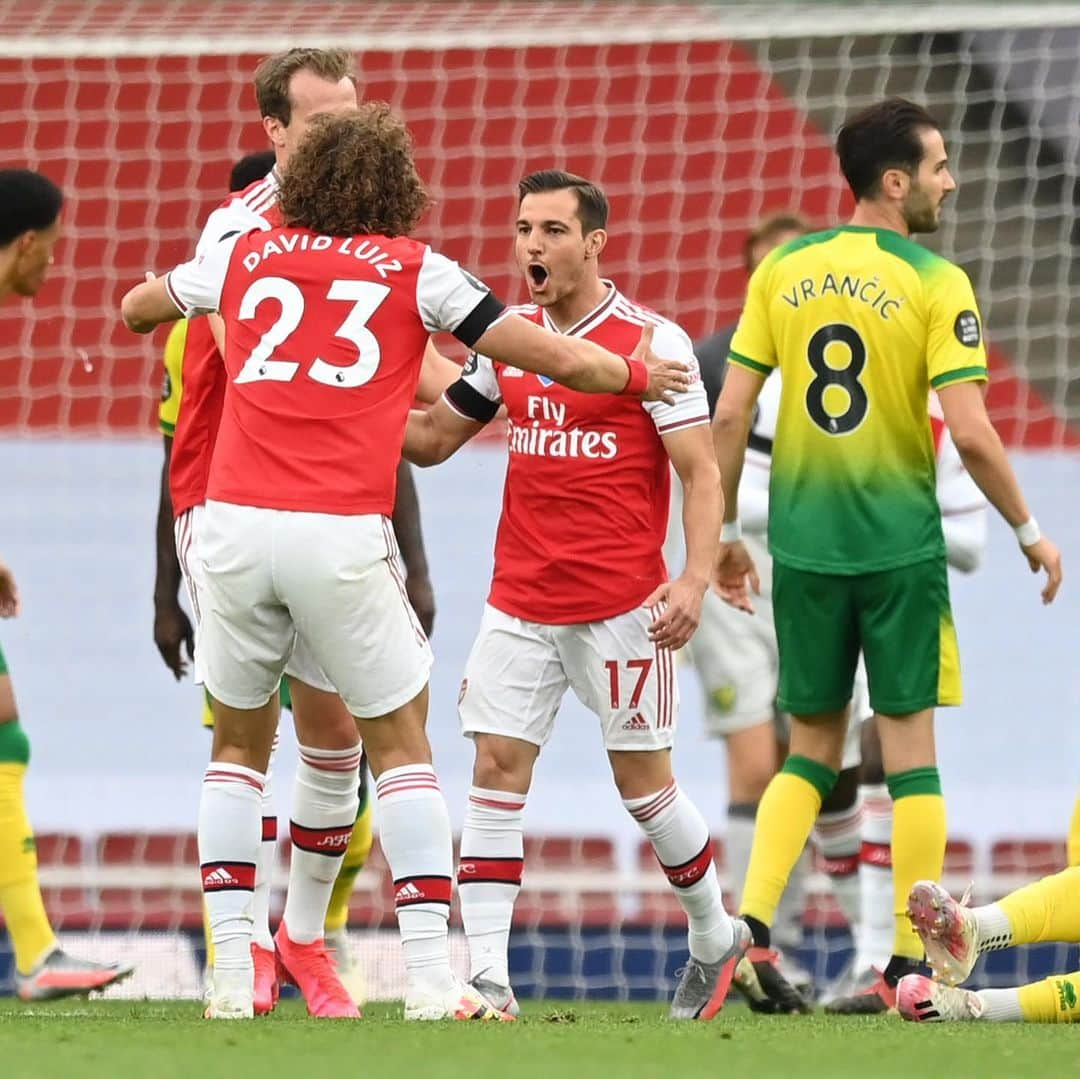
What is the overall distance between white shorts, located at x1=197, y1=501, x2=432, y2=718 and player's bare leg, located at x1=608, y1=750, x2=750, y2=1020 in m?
0.85

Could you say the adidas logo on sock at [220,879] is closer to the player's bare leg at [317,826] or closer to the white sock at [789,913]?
the player's bare leg at [317,826]

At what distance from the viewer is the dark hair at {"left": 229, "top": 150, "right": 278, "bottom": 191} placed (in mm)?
5812

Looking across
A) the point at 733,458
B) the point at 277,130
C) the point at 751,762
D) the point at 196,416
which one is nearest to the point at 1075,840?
the point at 733,458

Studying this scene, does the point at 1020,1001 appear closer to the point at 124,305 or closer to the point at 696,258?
the point at 124,305

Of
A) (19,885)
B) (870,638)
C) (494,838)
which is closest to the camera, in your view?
(494,838)

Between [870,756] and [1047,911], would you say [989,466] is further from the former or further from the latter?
[870,756]

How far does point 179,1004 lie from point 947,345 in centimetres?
268

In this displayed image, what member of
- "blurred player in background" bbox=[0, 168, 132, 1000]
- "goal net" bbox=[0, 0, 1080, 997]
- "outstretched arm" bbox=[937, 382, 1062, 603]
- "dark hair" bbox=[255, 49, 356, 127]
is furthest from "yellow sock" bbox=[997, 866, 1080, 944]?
"goal net" bbox=[0, 0, 1080, 997]

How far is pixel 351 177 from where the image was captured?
14.9 feet

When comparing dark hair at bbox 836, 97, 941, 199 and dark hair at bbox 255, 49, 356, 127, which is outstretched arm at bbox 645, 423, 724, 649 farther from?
dark hair at bbox 255, 49, 356, 127

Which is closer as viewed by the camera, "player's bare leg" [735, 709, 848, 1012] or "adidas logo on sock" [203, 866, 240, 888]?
"adidas logo on sock" [203, 866, 240, 888]

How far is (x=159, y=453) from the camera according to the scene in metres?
10.3

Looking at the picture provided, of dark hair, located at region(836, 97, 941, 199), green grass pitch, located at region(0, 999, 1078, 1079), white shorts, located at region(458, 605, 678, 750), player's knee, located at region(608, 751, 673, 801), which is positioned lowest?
green grass pitch, located at region(0, 999, 1078, 1079)

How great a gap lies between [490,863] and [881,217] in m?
1.92
